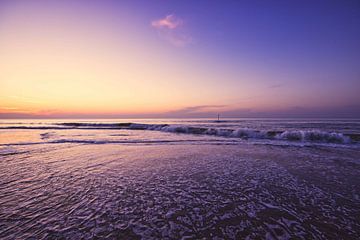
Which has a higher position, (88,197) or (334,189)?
(88,197)

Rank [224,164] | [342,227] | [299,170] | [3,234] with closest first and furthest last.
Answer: [3,234], [342,227], [299,170], [224,164]

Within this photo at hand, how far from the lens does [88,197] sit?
3361 mm

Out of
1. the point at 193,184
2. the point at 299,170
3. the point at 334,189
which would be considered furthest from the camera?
the point at 299,170

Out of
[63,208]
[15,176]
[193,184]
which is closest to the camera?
[63,208]

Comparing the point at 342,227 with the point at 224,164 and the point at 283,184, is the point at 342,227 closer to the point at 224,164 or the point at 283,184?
the point at 283,184

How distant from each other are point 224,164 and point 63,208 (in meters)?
4.77

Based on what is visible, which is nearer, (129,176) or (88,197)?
(88,197)

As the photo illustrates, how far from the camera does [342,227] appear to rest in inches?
96.0

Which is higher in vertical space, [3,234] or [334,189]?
[3,234]

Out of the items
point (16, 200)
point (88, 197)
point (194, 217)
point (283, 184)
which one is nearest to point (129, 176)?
point (88, 197)

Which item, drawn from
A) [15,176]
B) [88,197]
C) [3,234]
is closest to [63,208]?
[88,197]

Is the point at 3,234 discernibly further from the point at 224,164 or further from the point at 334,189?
the point at 334,189

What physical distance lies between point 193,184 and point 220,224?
1.64m

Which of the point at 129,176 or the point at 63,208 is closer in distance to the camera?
the point at 63,208
